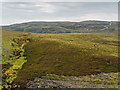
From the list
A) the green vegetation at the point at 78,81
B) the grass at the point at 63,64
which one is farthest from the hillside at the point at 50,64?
the green vegetation at the point at 78,81

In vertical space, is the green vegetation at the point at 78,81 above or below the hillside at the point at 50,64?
below

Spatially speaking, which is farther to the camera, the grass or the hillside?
the grass

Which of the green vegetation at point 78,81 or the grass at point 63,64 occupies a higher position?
the grass at point 63,64

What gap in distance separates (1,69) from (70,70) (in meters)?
22.5

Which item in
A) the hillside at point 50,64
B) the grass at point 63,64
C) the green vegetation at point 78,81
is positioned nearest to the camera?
the green vegetation at point 78,81

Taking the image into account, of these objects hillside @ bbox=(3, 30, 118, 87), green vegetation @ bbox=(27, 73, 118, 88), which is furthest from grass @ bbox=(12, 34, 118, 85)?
green vegetation @ bbox=(27, 73, 118, 88)

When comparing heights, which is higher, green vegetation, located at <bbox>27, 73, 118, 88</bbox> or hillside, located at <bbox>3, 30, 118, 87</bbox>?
hillside, located at <bbox>3, 30, 118, 87</bbox>

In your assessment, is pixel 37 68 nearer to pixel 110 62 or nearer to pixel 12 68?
pixel 12 68

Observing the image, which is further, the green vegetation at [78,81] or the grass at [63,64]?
the grass at [63,64]

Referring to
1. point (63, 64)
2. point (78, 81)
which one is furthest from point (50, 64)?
point (78, 81)

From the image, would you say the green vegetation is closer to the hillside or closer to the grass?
the hillside

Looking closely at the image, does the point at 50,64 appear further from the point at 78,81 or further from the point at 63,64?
the point at 78,81

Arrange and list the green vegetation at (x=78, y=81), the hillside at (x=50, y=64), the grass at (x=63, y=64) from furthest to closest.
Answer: the grass at (x=63, y=64) < the hillside at (x=50, y=64) < the green vegetation at (x=78, y=81)

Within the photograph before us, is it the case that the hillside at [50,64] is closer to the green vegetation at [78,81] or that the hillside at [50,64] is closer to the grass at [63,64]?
the grass at [63,64]
